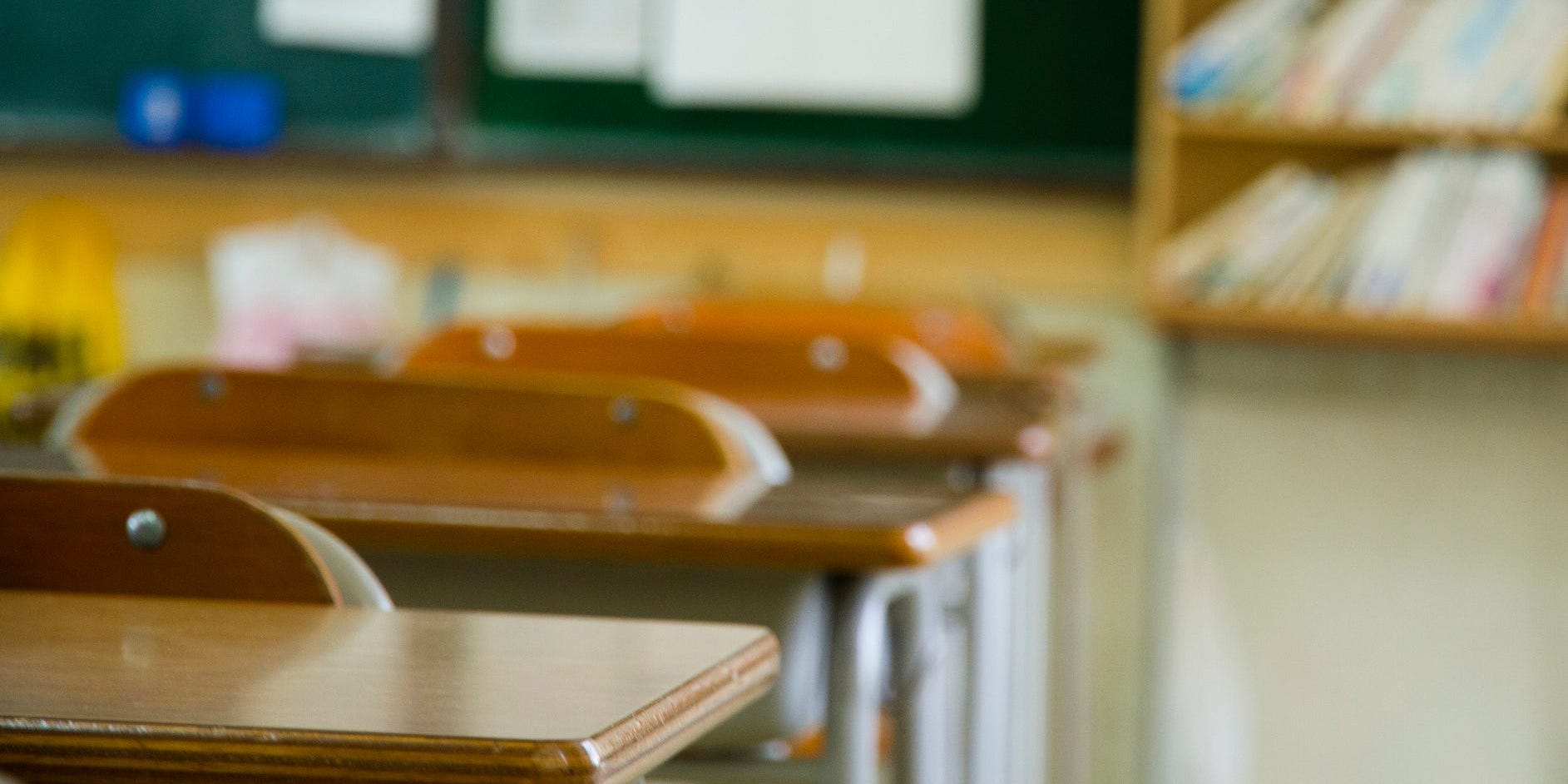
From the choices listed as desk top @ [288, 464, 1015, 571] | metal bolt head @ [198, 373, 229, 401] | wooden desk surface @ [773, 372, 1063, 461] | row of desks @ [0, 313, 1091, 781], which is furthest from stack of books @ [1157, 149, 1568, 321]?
desk top @ [288, 464, 1015, 571]

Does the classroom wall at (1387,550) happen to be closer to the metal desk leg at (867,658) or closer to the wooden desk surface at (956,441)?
the wooden desk surface at (956,441)

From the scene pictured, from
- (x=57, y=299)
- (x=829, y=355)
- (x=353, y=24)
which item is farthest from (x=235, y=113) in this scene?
(x=829, y=355)

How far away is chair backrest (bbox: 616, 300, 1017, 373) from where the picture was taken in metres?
3.09

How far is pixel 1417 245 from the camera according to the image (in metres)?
3.29

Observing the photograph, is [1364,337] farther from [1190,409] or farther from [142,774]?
[142,774]

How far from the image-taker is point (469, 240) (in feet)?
12.9

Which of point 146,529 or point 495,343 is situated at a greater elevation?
point 146,529

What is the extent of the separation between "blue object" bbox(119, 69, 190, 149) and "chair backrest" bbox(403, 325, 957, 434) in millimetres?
1722

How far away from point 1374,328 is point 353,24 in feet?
6.27

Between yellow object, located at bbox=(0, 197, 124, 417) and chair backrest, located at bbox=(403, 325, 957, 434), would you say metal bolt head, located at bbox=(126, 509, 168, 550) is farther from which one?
yellow object, located at bbox=(0, 197, 124, 417)

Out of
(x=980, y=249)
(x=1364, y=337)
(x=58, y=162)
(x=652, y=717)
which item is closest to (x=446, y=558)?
(x=652, y=717)

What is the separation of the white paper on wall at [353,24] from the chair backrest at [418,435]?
7.22 feet

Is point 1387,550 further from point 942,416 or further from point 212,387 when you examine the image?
point 212,387

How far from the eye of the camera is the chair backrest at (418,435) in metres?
1.54
